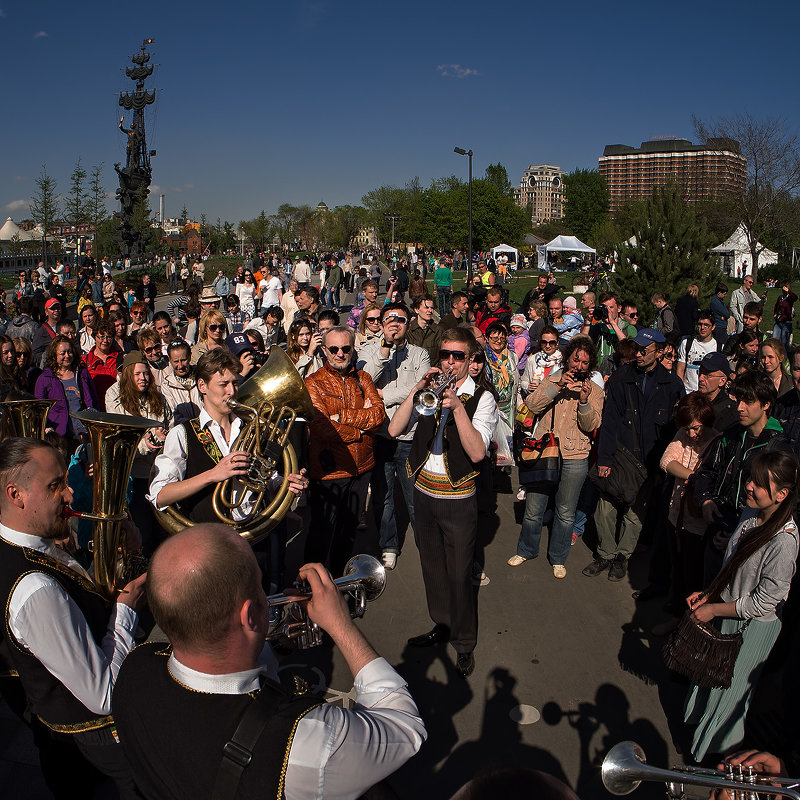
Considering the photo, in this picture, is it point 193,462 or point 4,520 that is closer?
point 4,520

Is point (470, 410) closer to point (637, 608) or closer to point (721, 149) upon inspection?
point (637, 608)

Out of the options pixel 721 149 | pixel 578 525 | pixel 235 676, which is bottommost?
pixel 578 525

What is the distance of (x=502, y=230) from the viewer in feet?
247

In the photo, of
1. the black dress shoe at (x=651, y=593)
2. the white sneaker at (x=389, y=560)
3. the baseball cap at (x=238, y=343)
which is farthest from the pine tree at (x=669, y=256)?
the white sneaker at (x=389, y=560)

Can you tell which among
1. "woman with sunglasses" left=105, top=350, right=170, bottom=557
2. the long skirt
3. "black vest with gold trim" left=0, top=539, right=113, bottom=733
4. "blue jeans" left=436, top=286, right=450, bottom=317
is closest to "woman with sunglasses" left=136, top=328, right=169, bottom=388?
"woman with sunglasses" left=105, top=350, right=170, bottom=557

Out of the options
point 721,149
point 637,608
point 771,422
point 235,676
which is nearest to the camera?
point 235,676

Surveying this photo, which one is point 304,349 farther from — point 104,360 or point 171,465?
point 171,465

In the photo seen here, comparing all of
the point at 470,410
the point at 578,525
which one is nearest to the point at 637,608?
the point at 578,525

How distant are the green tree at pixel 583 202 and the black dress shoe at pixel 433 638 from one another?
9589 centimetres

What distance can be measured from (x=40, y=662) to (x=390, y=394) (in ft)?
12.2

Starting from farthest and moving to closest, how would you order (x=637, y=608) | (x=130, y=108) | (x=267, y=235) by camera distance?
(x=267, y=235)
(x=130, y=108)
(x=637, y=608)

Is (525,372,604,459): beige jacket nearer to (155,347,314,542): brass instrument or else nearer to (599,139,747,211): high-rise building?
(155,347,314,542): brass instrument

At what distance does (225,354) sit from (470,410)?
1.61m

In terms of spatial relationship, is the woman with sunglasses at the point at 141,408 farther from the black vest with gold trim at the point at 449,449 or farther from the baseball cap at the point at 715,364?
the baseball cap at the point at 715,364
